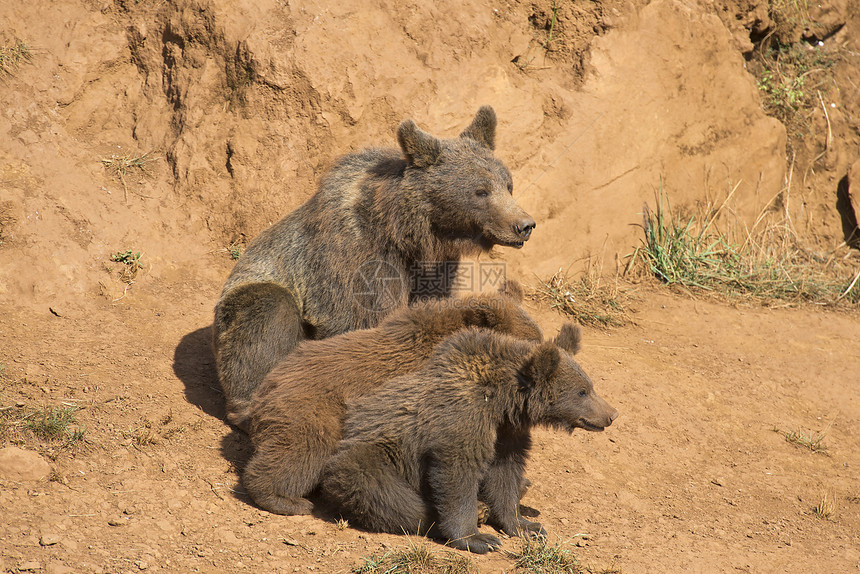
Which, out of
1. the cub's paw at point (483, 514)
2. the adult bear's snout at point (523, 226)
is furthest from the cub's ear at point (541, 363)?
the adult bear's snout at point (523, 226)

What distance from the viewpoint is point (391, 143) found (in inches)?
355

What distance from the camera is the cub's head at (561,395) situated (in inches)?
207

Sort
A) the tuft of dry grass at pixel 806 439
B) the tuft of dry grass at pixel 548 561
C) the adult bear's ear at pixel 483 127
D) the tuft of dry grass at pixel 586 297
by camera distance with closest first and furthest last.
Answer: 1. the tuft of dry grass at pixel 548 561
2. the adult bear's ear at pixel 483 127
3. the tuft of dry grass at pixel 806 439
4. the tuft of dry grass at pixel 586 297

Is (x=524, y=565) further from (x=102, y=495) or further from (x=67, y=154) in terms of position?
(x=67, y=154)

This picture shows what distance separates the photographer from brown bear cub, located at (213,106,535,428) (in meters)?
6.46

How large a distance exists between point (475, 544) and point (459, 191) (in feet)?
9.59

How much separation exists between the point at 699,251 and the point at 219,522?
7.43 meters

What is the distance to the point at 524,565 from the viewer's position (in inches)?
195

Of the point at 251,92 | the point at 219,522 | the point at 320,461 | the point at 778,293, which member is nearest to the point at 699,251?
the point at 778,293

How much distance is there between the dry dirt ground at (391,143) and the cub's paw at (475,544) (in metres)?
0.09

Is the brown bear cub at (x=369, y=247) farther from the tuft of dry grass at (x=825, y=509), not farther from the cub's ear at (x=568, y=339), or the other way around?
the tuft of dry grass at (x=825, y=509)

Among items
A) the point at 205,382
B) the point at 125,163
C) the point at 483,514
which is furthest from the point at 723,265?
the point at 125,163

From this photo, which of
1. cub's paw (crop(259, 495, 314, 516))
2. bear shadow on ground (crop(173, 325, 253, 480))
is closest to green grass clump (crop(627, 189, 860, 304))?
bear shadow on ground (crop(173, 325, 253, 480))

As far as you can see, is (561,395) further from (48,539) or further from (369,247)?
(48,539)
